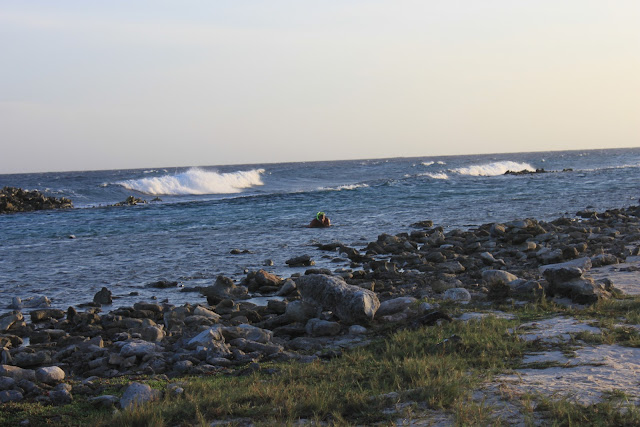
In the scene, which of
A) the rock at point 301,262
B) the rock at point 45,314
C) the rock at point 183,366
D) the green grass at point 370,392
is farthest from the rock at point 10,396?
the rock at point 301,262

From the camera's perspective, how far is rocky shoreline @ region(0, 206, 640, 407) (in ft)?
21.2

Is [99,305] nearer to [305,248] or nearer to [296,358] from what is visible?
[296,358]

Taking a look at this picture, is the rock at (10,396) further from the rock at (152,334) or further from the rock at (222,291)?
the rock at (222,291)

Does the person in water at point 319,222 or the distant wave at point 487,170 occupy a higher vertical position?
the distant wave at point 487,170

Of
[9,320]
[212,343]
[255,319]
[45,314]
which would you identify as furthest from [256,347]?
[45,314]

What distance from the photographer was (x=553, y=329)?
6652 mm

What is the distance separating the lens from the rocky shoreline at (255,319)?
21.2ft

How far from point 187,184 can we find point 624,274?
169ft

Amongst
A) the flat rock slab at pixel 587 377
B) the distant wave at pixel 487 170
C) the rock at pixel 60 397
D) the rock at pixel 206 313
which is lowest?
the rock at pixel 206 313

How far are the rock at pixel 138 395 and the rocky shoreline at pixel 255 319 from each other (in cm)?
1

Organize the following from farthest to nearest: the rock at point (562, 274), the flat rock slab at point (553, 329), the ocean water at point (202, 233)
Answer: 1. the ocean water at point (202, 233)
2. the rock at point (562, 274)
3. the flat rock slab at point (553, 329)

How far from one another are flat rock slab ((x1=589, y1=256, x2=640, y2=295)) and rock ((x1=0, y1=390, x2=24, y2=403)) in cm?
781

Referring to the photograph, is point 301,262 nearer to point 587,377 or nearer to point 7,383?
point 7,383

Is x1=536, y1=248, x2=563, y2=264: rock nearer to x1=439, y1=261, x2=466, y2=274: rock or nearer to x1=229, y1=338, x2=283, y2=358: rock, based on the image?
x1=439, y1=261, x2=466, y2=274: rock
